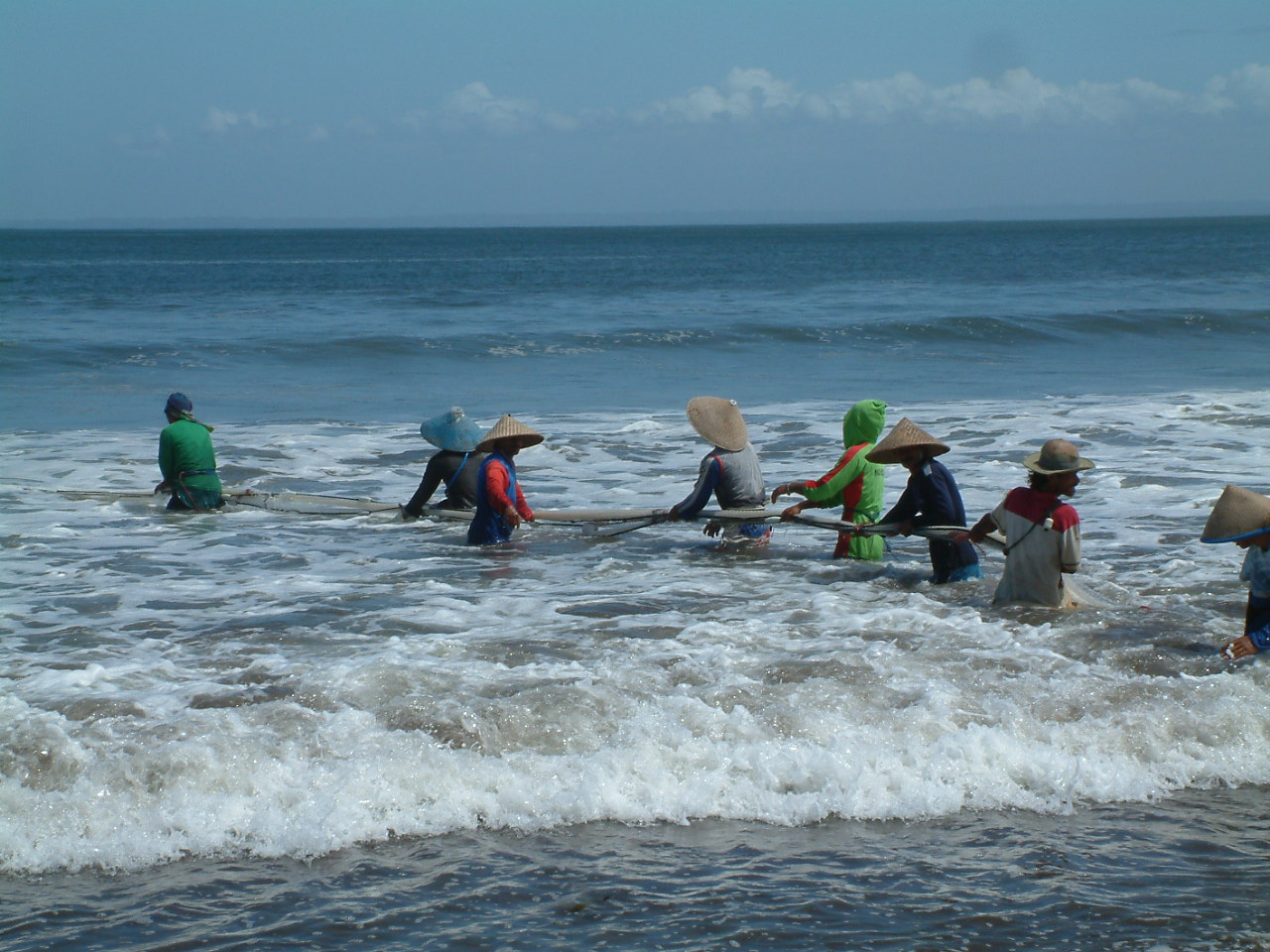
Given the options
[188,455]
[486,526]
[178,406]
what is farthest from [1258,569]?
[178,406]

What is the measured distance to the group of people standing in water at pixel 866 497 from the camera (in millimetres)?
5723

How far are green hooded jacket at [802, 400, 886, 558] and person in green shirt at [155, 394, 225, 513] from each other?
516cm

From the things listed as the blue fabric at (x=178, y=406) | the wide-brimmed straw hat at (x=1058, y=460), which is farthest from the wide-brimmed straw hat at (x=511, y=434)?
the wide-brimmed straw hat at (x=1058, y=460)

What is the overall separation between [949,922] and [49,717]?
3.79 metres

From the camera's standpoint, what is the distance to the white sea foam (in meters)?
4.76

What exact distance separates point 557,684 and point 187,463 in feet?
18.3

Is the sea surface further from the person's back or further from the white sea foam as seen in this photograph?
the person's back

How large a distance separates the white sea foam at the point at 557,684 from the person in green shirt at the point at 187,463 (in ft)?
0.95

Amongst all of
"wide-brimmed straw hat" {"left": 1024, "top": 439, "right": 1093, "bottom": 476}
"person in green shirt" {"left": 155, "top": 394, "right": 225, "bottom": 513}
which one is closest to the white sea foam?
"person in green shirt" {"left": 155, "top": 394, "right": 225, "bottom": 513}

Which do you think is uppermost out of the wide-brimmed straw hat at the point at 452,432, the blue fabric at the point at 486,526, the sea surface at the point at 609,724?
the wide-brimmed straw hat at the point at 452,432

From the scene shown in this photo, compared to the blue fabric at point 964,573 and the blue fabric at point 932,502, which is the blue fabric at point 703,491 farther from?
the blue fabric at point 964,573

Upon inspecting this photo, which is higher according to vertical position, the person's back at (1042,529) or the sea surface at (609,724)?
the person's back at (1042,529)

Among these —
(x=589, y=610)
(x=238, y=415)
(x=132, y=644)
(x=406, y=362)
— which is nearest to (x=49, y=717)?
(x=132, y=644)

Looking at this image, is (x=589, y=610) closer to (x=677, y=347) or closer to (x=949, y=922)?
(x=949, y=922)
